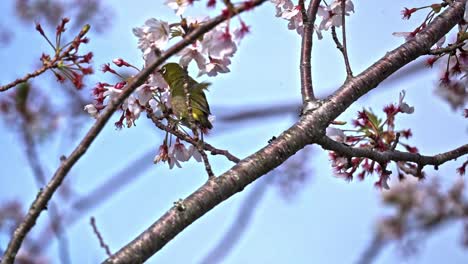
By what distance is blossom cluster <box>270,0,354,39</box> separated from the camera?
3.14m

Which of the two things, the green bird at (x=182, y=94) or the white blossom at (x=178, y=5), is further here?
the green bird at (x=182, y=94)

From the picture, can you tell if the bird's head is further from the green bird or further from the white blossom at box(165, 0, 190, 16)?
the white blossom at box(165, 0, 190, 16)

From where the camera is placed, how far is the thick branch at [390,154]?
8.72 ft

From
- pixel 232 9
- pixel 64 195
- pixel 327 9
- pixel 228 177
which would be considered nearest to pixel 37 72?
pixel 228 177

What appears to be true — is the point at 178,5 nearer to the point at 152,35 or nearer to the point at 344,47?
the point at 152,35

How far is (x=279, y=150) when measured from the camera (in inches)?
93.3

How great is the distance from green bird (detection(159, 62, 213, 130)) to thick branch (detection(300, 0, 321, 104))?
1.62ft

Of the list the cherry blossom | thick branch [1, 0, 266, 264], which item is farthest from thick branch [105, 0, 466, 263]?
the cherry blossom

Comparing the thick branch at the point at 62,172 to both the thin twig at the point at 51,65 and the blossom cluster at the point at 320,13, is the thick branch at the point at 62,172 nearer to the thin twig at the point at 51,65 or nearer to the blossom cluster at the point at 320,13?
the thin twig at the point at 51,65

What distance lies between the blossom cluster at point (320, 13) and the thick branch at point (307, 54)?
142 millimetres

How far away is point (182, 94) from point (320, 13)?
1.07 m

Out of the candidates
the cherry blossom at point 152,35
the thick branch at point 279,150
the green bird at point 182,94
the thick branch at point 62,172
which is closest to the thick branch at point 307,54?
the thick branch at point 279,150

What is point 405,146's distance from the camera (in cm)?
358

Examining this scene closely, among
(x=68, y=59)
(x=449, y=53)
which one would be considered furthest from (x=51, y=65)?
(x=449, y=53)
